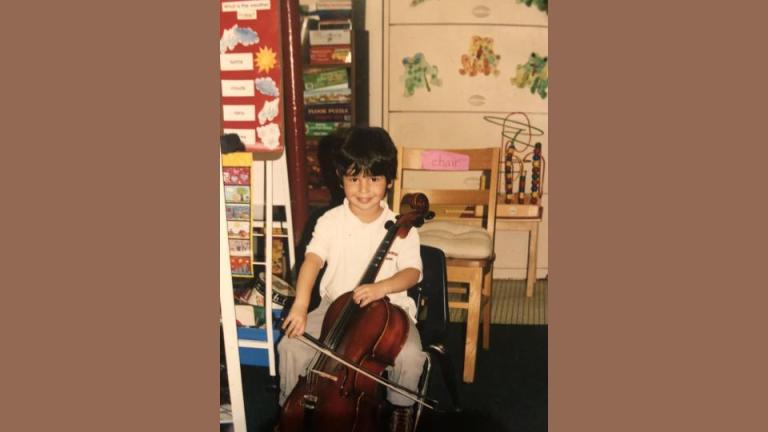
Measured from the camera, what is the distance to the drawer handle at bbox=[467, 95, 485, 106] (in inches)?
125

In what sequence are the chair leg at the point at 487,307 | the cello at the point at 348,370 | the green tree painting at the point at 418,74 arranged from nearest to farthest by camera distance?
the cello at the point at 348,370 < the chair leg at the point at 487,307 < the green tree painting at the point at 418,74

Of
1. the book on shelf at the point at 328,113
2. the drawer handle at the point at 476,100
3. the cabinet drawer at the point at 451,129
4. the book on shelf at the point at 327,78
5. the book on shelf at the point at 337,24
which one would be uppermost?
the book on shelf at the point at 337,24

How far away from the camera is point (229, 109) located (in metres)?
1.91

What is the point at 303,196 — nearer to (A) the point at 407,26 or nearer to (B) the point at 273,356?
(B) the point at 273,356

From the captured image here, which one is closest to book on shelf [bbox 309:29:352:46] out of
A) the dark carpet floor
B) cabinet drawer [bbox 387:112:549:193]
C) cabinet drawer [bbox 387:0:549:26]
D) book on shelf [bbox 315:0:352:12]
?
book on shelf [bbox 315:0:352:12]

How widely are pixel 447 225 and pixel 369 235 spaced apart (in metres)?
0.76

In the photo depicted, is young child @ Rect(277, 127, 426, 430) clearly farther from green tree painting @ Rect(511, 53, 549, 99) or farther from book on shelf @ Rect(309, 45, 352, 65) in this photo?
green tree painting @ Rect(511, 53, 549, 99)

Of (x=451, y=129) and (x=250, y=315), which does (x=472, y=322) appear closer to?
(x=250, y=315)

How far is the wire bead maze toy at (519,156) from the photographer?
3164 millimetres

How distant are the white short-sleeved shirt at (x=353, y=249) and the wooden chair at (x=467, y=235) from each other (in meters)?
0.46

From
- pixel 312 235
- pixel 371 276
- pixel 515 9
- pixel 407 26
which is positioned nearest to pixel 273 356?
pixel 312 235

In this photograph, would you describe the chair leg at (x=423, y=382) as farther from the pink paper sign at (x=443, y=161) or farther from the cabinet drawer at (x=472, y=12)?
the cabinet drawer at (x=472, y=12)

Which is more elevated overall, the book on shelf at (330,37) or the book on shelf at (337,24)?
the book on shelf at (337,24)

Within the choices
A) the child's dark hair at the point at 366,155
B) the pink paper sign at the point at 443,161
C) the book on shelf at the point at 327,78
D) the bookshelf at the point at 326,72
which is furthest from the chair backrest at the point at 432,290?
the book on shelf at the point at 327,78
